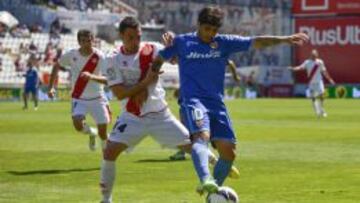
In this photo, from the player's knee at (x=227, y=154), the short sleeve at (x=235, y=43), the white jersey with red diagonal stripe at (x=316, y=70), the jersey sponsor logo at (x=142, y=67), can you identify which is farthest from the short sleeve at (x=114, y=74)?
the white jersey with red diagonal stripe at (x=316, y=70)

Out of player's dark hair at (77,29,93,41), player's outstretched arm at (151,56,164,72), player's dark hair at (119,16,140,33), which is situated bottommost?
player's dark hair at (77,29,93,41)

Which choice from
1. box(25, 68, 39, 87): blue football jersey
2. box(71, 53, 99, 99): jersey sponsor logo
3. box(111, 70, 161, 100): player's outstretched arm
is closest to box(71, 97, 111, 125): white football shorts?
box(71, 53, 99, 99): jersey sponsor logo

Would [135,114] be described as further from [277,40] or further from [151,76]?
[277,40]

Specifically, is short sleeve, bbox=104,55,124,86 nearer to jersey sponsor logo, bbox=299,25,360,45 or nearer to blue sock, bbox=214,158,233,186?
blue sock, bbox=214,158,233,186

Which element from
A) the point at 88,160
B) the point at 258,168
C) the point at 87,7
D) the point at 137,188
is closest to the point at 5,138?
the point at 88,160

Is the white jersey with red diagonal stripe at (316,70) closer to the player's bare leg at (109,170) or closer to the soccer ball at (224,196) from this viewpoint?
the player's bare leg at (109,170)

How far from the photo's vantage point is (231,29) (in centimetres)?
7581

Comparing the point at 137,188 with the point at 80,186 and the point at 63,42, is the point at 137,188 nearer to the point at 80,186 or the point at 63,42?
the point at 80,186

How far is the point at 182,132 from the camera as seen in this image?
1159 cm

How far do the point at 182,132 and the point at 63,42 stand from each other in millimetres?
54392

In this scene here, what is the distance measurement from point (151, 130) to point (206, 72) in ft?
3.85

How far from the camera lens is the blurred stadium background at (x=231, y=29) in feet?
206

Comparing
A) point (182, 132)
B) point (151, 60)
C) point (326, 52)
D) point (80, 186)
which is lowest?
point (326, 52)

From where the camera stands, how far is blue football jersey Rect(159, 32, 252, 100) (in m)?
10.9
